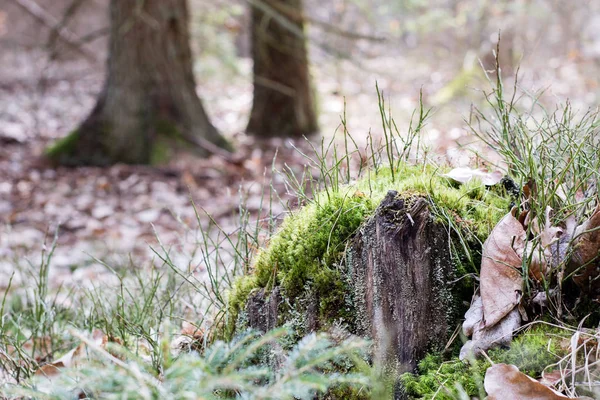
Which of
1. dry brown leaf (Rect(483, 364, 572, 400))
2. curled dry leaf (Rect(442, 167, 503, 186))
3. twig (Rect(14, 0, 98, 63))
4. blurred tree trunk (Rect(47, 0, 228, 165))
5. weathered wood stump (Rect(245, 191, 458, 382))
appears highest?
twig (Rect(14, 0, 98, 63))

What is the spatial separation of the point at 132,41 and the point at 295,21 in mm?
2297

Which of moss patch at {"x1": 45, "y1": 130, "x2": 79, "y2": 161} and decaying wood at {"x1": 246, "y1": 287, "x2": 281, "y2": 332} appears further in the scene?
moss patch at {"x1": 45, "y1": 130, "x2": 79, "y2": 161}

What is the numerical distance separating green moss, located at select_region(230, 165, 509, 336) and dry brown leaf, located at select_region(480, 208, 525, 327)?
0.21ft

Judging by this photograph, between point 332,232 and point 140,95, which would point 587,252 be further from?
point 140,95

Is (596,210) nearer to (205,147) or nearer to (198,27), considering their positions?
(205,147)

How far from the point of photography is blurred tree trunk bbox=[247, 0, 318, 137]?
8578 mm

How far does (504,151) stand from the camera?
181 centimetres

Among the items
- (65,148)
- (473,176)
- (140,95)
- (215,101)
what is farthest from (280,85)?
(473,176)

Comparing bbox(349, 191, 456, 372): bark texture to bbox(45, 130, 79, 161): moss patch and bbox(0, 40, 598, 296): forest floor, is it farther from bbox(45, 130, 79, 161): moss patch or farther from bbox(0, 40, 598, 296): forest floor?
bbox(45, 130, 79, 161): moss patch

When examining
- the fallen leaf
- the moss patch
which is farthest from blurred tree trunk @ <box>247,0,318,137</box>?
the fallen leaf

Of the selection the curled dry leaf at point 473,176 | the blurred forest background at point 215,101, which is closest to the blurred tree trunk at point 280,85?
the blurred forest background at point 215,101

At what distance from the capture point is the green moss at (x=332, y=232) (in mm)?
1735

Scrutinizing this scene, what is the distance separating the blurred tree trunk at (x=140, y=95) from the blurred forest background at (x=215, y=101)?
0.25 m

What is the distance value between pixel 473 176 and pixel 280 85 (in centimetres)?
679
